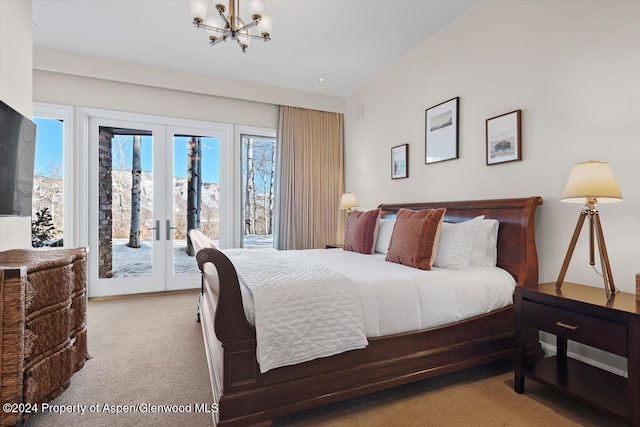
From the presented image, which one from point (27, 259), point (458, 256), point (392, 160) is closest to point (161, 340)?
point (27, 259)

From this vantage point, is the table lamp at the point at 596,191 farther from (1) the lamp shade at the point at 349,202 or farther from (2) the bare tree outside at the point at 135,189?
(2) the bare tree outside at the point at 135,189

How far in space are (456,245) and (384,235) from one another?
1.01 meters

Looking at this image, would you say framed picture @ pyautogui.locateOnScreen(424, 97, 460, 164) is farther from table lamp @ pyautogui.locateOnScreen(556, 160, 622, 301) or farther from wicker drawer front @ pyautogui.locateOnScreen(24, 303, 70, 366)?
wicker drawer front @ pyautogui.locateOnScreen(24, 303, 70, 366)

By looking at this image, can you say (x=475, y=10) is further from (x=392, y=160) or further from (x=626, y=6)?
(x=392, y=160)

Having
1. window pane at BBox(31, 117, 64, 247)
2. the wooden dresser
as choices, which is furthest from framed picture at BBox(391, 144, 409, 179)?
window pane at BBox(31, 117, 64, 247)

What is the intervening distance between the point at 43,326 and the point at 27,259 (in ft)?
1.30

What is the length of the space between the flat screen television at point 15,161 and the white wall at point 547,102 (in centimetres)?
358

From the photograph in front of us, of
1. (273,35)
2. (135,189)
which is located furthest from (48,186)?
(273,35)

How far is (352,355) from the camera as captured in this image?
1742 millimetres

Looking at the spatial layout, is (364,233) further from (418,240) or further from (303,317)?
(303,317)

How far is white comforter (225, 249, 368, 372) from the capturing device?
1.53 meters

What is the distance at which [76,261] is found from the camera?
2.13 meters

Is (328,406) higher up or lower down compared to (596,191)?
lower down

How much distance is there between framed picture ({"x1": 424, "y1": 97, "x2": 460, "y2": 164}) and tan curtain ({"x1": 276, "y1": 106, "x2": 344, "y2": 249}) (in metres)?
2.00
